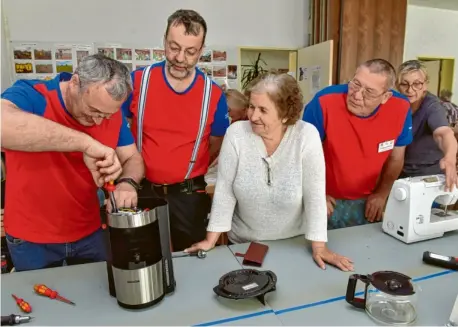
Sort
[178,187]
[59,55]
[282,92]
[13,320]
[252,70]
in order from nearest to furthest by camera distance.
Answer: [13,320] < [282,92] < [178,187] < [59,55] < [252,70]

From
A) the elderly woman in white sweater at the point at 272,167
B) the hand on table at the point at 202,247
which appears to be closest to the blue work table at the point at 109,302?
the hand on table at the point at 202,247

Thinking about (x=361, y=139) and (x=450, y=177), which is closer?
(x=450, y=177)

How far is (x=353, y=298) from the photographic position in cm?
106

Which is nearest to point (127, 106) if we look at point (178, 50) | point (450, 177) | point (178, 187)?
point (178, 50)

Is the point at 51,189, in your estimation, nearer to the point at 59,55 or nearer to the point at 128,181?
the point at 128,181

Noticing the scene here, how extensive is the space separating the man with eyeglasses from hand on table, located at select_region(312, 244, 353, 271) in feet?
1.53

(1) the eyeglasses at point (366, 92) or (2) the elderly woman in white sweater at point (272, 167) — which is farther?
(1) the eyeglasses at point (366, 92)

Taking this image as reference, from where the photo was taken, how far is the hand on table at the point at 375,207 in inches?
72.1

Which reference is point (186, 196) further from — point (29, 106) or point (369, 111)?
point (369, 111)

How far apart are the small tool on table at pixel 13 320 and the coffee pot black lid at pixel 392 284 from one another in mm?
1004

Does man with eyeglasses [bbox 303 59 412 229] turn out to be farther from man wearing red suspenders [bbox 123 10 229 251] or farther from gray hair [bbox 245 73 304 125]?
man wearing red suspenders [bbox 123 10 229 251]

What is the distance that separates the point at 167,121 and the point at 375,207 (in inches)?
45.7

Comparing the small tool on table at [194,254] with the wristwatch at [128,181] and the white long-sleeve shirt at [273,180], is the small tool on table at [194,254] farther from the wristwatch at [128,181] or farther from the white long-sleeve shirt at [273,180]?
the wristwatch at [128,181]

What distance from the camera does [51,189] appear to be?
1318 millimetres
